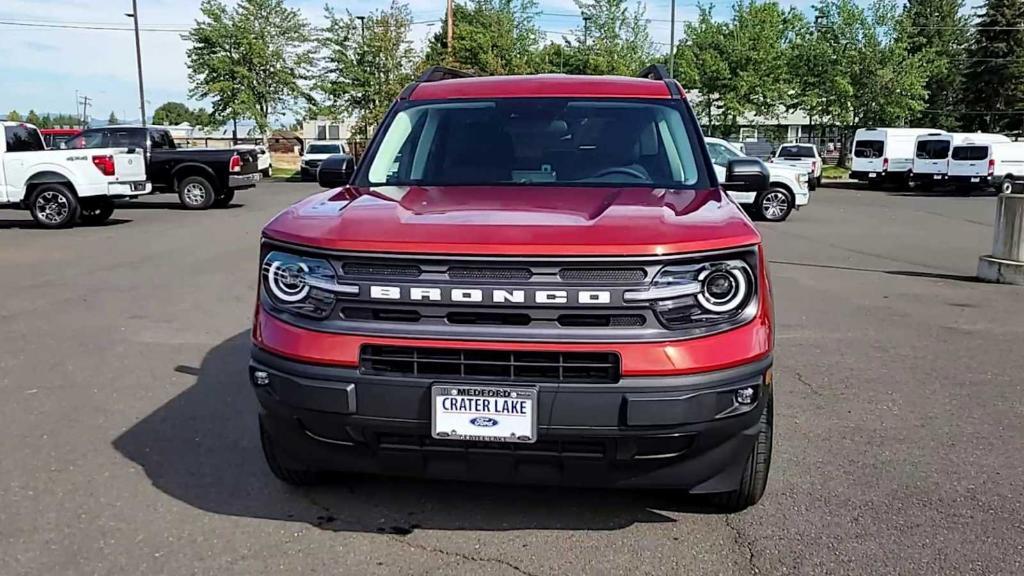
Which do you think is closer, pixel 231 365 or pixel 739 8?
pixel 231 365

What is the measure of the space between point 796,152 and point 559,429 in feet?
105

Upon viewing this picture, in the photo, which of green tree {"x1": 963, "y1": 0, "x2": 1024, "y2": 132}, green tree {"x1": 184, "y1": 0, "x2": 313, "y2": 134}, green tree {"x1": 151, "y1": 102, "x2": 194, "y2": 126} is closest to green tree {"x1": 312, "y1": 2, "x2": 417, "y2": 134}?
green tree {"x1": 184, "y1": 0, "x2": 313, "y2": 134}

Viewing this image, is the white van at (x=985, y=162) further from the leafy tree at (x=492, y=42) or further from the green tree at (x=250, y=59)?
the green tree at (x=250, y=59)

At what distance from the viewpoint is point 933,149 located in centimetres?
3098

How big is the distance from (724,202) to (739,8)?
150 ft

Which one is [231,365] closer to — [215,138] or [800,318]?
[800,318]

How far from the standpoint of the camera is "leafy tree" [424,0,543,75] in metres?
40.6

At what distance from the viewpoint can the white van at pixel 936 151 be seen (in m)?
30.2

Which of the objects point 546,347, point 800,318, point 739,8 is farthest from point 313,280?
point 739,8

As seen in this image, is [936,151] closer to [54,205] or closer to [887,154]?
[887,154]

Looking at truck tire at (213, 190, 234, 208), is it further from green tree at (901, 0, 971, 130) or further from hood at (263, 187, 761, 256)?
green tree at (901, 0, 971, 130)

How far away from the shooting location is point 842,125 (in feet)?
143

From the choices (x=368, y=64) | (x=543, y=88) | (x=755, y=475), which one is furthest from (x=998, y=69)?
(x=755, y=475)

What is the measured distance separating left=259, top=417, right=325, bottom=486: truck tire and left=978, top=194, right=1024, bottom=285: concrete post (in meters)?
8.93
